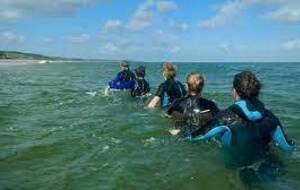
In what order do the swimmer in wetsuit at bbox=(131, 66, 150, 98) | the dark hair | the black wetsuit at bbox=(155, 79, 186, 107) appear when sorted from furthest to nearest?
the swimmer in wetsuit at bbox=(131, 66, 150, 98)
the black wetsuit at bbox=(155, 79, 186, 107)
the dark hair

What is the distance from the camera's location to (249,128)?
7.38 metres

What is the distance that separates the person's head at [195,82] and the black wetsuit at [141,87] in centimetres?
736

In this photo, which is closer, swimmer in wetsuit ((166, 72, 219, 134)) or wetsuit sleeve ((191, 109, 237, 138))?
wetsuit sleeve ((191, 109, 237, 138))

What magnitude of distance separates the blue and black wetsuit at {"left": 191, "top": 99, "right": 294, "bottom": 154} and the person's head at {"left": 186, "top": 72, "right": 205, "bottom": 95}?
5.66 ft

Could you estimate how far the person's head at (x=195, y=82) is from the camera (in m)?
9.38

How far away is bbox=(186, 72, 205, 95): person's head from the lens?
9.38m

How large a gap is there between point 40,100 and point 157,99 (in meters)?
9.68

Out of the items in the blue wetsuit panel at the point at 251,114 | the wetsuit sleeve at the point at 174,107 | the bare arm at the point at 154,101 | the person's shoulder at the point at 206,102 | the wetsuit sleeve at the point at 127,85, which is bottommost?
the wetsuit sleeve at the point at 127,85

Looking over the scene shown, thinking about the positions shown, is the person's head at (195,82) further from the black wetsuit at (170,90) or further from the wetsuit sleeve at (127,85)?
the wetsuit sleeve at (127,85)

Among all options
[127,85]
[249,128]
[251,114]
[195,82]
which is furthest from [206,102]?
[127,85]

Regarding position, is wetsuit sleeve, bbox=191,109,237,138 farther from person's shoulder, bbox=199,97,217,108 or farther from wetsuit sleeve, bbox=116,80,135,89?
wetsuit sleeve, bbox=116,80,135,89

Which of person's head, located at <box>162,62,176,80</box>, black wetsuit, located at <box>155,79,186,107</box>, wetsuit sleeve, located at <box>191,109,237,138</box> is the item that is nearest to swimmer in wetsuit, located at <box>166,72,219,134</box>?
wetsuit sleeve, located at <box>191,109,237,138</box>

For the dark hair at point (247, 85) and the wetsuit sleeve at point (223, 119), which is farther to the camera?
the wetsuit sleeve at point (223, 119)

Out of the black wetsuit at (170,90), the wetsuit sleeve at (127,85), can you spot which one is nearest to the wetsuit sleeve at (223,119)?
the black wetsuit at (170,90)
